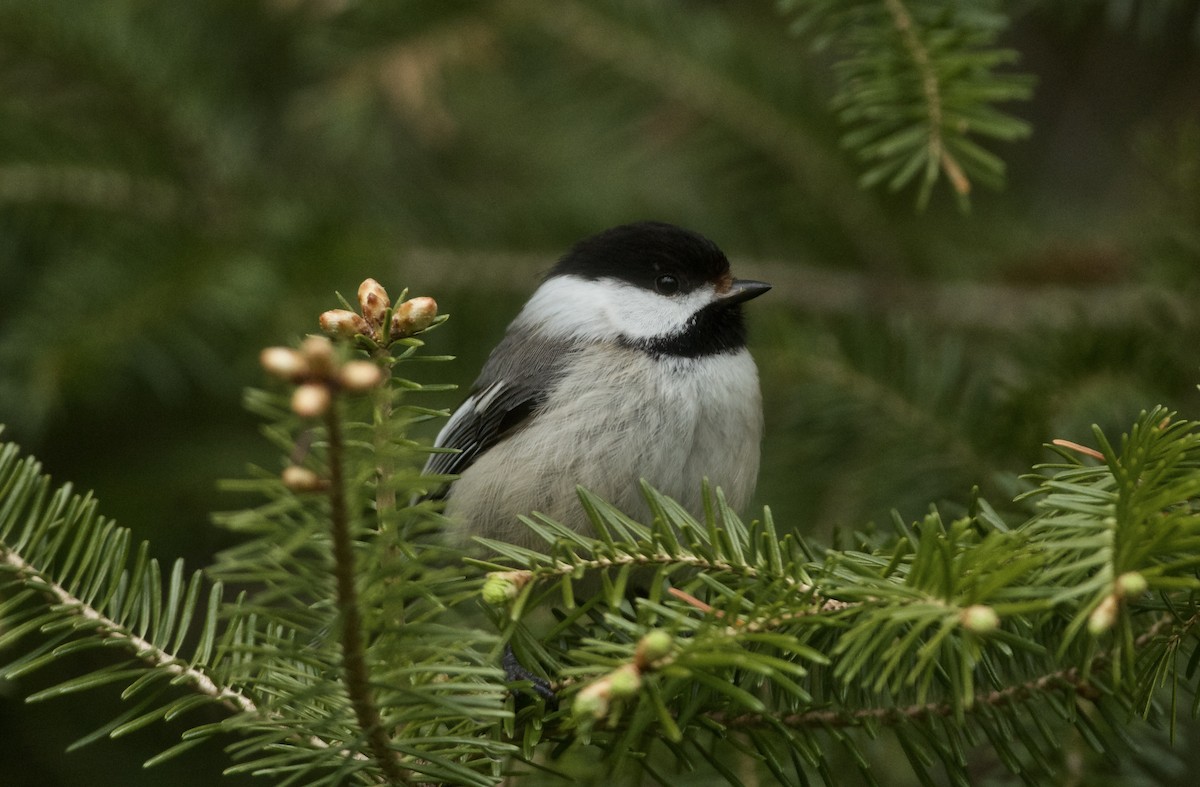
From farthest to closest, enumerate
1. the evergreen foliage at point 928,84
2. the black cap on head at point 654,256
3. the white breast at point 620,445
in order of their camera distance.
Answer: the black cap on head at point 654,256
the white breast at point 620,445
the evergreen foliage at point 928,84

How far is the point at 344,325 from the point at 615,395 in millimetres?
687

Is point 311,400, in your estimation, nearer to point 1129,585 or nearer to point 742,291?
point 1129,585

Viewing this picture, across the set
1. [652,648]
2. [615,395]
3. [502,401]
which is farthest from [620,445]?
[652,648]

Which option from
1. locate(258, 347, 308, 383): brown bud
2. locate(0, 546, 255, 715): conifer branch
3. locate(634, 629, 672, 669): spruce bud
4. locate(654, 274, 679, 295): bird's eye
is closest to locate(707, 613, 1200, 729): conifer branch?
locate(634, 629, 672, 669): spruce bud

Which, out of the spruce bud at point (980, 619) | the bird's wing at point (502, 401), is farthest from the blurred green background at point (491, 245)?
the spruce bud at point (980, 619)

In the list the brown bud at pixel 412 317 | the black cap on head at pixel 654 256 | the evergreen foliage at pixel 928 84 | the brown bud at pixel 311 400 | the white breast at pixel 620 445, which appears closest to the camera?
the brown bud at pixel 311 400

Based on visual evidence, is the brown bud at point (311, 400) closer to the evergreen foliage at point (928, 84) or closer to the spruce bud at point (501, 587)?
the spruce bud at point (501, 587)

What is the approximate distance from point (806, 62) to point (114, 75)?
1.45 m

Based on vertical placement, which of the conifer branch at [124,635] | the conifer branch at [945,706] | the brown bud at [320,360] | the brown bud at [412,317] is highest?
the brown bud at [412,317]

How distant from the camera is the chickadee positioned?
144 cm

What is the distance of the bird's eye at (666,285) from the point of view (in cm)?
171

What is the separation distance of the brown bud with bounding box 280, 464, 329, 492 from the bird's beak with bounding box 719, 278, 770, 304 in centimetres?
110

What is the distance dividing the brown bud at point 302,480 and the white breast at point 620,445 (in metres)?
0.81

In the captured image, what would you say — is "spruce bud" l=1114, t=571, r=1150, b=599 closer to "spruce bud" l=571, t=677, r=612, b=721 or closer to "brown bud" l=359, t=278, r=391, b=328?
"spruce bud" l=571, t=677, r=612, b=721
